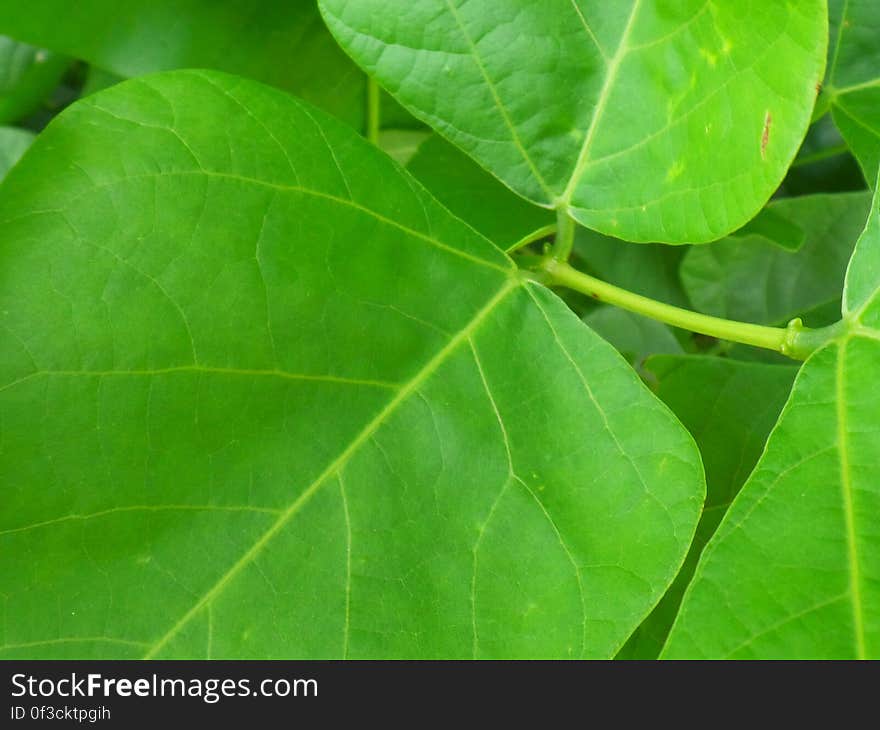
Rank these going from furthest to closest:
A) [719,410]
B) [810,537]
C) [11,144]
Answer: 1. [11,144]
2. [719,410]
3. [810,537]

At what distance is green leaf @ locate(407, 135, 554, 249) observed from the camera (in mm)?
650

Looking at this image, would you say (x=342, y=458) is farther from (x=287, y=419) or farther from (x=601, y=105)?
(x=601, y=105)

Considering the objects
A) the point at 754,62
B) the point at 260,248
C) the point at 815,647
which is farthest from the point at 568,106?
the point at 815,647

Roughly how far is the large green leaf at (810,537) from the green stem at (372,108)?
0.40 meters

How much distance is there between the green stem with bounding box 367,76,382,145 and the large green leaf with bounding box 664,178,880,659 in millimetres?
404

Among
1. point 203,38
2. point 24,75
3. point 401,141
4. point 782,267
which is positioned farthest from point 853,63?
point 24,75

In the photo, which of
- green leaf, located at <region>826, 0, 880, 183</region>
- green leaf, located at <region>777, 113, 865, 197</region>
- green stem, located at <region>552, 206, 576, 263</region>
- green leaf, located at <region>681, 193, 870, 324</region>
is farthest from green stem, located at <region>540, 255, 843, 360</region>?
green leaf, located at <region>777, 113, 865, 197</region>

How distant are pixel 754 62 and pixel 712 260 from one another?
411mm

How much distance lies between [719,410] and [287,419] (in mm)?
332

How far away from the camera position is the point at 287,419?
0.49 meters

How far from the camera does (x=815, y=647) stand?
46 centimetres

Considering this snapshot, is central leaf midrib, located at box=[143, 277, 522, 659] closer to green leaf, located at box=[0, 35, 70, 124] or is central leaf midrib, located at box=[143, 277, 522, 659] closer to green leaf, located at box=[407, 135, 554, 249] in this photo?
green leaf, located at box=[407, 135, 554, 249]
